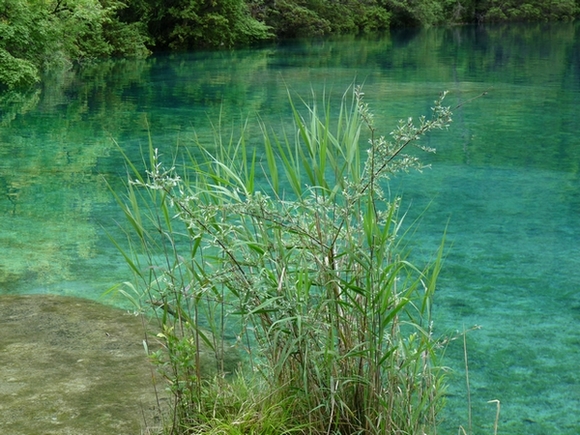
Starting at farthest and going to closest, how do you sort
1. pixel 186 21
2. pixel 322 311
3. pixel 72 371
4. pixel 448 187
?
pixel 186 21 → pixel 448 187 → pixel 72 371 → pixel 322 311

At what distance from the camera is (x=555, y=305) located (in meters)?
5.11

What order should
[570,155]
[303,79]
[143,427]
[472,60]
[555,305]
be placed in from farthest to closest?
[472,60] → [303,79] → [570,155] → [555,305] → [143,427]

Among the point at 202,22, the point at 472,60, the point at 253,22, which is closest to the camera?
the point at 472,60

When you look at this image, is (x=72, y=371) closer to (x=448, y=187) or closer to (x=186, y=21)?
(x=448, y=187)

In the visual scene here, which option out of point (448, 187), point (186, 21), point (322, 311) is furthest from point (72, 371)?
point (186, 21)

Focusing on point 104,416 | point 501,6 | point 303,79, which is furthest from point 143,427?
point 501,6

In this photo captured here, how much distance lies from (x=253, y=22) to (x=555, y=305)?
25996 mm

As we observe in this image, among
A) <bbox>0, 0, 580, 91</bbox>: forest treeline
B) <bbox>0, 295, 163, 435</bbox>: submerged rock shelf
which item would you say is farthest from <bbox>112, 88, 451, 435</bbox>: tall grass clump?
<bbox>0, 0, 580, 91</bbox>: forest treeline

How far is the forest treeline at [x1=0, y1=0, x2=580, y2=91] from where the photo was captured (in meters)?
17.0

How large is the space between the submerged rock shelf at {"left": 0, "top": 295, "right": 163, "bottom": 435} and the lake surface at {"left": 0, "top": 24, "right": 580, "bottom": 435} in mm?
608

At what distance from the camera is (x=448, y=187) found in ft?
27.1

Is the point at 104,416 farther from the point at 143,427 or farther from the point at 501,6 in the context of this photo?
the point at 501,6

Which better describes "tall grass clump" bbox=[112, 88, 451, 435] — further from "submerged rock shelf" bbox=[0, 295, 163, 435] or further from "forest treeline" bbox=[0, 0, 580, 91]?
"forest treeline" bbox=[0, 0, 580, 91]

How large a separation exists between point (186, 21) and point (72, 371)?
2529cm
